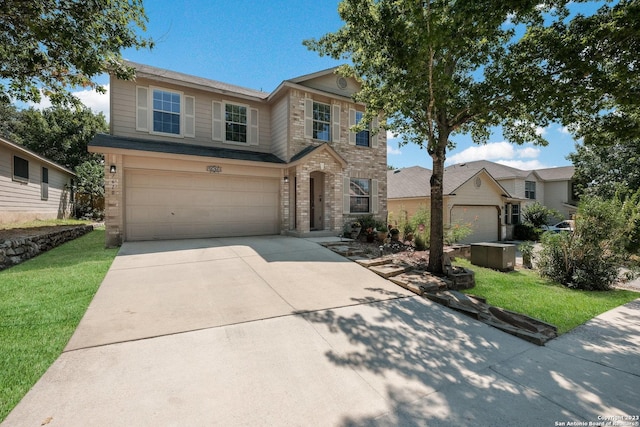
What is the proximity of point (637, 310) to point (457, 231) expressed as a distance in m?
6.07

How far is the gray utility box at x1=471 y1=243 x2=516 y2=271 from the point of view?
909 cm

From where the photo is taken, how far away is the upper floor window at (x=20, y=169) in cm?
1246

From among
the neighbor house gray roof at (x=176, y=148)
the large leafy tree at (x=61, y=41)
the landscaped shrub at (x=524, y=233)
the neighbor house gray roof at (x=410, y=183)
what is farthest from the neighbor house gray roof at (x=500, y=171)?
the large leafy tree at (x=61, y=41)

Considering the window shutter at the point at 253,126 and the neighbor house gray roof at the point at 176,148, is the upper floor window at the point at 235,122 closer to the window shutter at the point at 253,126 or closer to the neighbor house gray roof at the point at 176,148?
the window shutter at the point at 253,126

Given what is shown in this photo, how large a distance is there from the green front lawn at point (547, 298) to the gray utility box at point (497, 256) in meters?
0.86

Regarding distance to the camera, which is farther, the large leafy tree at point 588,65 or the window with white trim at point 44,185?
the window with white trim at point 44,185

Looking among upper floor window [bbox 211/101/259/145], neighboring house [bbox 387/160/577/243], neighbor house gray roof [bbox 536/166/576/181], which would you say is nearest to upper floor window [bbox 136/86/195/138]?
upper floor window [bbox 211/101/259/145]

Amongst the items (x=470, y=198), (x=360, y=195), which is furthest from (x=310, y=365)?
(x=470, y=198)

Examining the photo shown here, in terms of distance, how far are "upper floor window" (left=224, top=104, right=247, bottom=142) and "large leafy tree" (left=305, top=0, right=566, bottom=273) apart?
557cm

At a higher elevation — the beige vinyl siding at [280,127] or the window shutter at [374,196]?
the beige vinyl siding at [280,127]

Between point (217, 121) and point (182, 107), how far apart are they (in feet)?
4.49

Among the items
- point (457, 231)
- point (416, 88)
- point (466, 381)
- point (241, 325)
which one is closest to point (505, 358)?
point (466, 381)

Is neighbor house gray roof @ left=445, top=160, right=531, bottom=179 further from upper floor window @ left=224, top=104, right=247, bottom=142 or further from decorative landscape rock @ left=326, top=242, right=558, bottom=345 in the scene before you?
decorative landscape rock @ left=326, top=242, right=558, bottom=345

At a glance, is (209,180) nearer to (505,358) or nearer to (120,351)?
(120,351)
